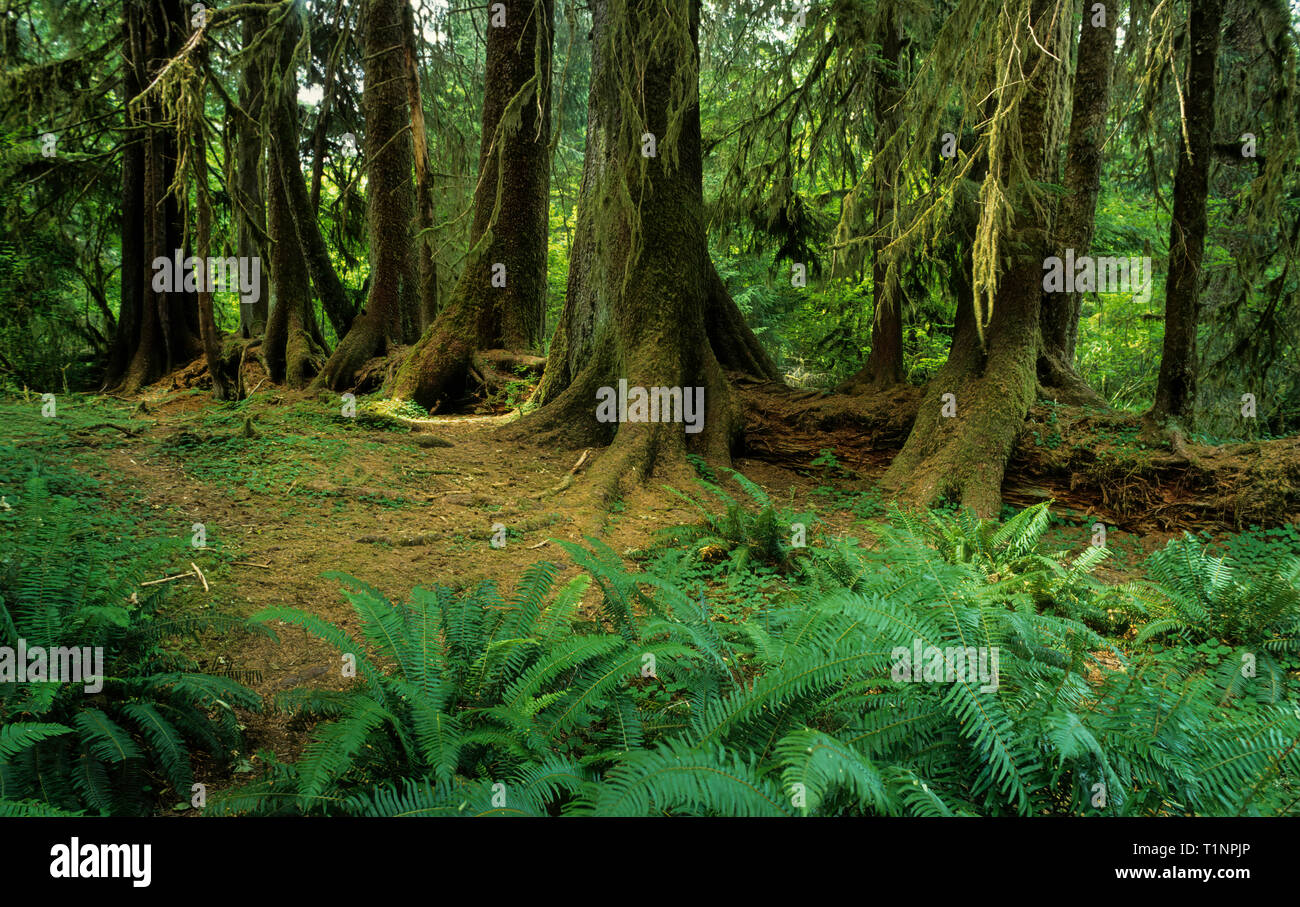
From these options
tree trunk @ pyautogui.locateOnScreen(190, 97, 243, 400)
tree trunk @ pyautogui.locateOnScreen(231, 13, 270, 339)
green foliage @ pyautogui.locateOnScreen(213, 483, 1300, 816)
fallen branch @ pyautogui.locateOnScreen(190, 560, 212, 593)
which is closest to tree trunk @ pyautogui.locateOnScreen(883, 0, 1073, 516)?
green foliage @ pyautogui.locateOnScreen(213, 483, 1300, 816)

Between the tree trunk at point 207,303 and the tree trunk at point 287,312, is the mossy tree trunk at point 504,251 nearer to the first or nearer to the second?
the tree trunk at point 207,303

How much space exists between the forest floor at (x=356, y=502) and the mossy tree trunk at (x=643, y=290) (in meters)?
0.42

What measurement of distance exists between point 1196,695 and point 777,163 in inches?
263

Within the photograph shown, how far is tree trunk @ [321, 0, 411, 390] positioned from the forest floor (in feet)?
5.87

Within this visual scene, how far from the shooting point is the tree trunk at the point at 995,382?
19.9 feet

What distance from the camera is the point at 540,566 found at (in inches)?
138

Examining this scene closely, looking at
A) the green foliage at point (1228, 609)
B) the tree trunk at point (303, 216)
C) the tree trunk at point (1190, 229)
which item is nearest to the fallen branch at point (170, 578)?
the green foliage at point (1228, 609)

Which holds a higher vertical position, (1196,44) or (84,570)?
(1196,44)

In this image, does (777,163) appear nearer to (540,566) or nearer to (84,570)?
(540,566)

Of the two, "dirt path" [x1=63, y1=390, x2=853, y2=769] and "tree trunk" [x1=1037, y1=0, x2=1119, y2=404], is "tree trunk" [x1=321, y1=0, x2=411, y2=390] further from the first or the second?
"tree trunk" [x1=1037, y1=0, x2=1119, y2=404]

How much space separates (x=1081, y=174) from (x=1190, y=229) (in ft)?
7.06

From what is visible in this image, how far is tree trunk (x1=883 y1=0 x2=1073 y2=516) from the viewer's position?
6066 mm
